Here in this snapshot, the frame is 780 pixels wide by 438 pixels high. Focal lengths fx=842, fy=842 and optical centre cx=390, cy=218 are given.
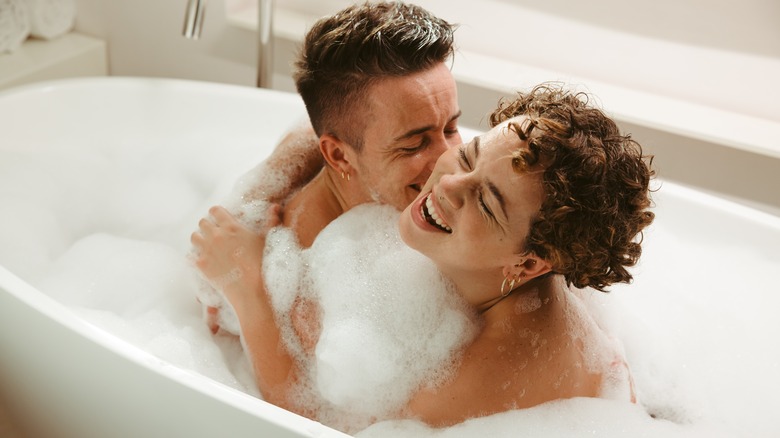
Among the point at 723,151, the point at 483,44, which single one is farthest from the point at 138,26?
the point at 723,151

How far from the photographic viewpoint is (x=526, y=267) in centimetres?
135

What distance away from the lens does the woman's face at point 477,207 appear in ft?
4.15

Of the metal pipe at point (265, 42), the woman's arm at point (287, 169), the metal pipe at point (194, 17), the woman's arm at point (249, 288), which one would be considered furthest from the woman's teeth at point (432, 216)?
the metal pipe at point (265, 42)

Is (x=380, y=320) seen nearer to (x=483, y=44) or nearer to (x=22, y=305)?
(x=22, y=305)

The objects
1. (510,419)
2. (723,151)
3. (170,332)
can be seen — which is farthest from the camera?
(723,151)

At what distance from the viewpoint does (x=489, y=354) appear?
1411 millimetres

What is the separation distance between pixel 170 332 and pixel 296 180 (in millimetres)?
435

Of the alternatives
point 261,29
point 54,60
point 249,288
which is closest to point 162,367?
point 249,288

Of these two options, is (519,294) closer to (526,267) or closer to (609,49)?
(526,267)

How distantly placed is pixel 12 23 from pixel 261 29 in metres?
0.76

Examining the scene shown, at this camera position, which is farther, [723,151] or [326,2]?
[326,2]

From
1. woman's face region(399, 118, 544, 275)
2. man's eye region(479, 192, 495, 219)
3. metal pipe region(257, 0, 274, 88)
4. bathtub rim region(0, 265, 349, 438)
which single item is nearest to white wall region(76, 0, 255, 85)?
metal pipe region(257, 0, 274, 88)

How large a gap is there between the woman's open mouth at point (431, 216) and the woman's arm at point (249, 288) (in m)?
0.41

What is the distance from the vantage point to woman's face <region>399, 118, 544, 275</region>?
126 centimetres
